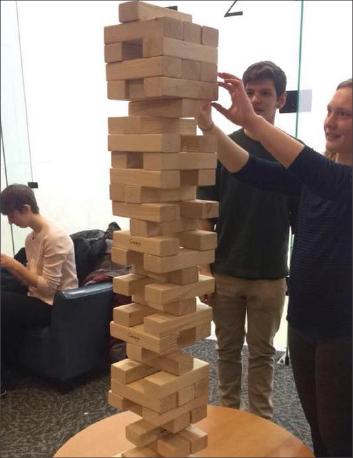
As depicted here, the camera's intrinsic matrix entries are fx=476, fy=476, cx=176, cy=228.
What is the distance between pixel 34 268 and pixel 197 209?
176 centimetres

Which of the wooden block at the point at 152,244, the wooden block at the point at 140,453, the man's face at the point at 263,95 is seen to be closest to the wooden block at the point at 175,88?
the wooden block at the point at 152,244

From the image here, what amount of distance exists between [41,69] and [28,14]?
1.32 feet

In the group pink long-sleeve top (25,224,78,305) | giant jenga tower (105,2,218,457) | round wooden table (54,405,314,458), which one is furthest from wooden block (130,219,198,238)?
pink long-sleeve top (25,224,78,305)

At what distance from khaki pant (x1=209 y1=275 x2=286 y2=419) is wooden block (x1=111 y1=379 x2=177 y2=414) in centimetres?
69

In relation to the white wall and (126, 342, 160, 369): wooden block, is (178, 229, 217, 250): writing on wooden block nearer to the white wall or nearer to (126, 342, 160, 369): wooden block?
(126, 342, 160, 369): wooden block

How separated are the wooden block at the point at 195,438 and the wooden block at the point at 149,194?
665 millimetres

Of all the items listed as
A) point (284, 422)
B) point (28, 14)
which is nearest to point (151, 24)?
point (284, 422)

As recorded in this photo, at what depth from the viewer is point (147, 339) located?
1238 mm

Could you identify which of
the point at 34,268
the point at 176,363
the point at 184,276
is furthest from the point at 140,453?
the point at 34,268

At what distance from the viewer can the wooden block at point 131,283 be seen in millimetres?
1311

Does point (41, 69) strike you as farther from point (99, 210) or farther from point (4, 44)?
point (99, 210)

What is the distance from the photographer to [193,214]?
127cm

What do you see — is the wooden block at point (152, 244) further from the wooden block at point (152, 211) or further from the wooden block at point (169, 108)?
the wooden block at point (169, 108)

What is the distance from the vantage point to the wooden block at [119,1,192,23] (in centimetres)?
112
